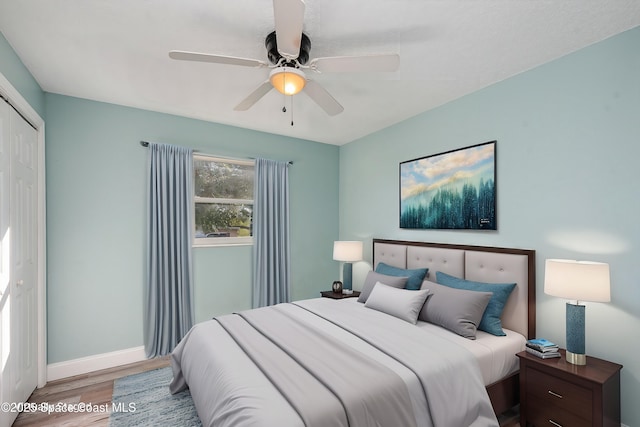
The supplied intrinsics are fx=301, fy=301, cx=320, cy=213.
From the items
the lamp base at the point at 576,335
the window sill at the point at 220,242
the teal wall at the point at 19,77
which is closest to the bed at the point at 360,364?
the lamp base at the point at 576,335

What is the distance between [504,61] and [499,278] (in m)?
1.77

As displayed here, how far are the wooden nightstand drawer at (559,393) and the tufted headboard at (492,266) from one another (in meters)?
0.45

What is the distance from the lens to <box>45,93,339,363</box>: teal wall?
2.94 meters

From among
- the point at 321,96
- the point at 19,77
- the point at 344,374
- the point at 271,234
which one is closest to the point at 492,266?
the point at 344,374

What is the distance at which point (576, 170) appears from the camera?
7.30 feet

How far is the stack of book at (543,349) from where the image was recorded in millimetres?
2074

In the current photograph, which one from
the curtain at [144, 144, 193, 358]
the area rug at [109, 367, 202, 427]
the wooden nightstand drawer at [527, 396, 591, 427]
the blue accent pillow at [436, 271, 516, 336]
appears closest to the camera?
the wooden nightstand drawer at [527, 396, 591, 427]

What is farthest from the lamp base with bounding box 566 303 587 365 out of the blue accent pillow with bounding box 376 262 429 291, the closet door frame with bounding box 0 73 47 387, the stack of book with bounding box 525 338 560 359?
the closet door frame with bounding box 0 73 47 387

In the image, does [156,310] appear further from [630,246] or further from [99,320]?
[630,246]

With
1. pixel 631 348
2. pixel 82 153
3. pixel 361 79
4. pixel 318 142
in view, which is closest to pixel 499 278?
pixel 631 348

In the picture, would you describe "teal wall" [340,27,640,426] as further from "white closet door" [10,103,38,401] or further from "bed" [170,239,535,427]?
"white closet door" [10,103,38,401]

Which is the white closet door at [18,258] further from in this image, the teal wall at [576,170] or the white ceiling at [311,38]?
the teal wall at [576,170]

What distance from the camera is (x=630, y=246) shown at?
1.96m

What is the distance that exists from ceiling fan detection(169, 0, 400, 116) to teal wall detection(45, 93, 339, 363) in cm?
190
